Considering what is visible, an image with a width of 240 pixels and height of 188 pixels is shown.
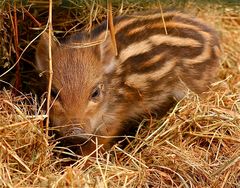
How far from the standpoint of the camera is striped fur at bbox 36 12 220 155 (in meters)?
3.32

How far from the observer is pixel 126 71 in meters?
3.66

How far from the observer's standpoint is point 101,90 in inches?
138

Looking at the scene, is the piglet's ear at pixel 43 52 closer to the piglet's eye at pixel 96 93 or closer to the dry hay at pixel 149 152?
the dry hay at pixel 149 152

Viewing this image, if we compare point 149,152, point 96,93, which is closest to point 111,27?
point 96,93

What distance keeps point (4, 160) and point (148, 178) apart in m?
0.73

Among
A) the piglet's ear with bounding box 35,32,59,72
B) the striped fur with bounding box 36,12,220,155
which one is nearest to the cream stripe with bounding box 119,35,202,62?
the striped fur with bounding box 36,12,220,155

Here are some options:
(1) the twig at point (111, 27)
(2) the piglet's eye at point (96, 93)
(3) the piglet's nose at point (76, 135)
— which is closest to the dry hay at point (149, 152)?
(3) the piglet's nose at point (76, 135)

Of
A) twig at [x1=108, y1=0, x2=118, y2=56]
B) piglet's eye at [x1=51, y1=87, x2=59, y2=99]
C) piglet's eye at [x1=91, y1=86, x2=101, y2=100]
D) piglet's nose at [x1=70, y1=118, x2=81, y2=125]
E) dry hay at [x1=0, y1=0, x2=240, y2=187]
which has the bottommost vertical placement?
dry hay at [x1=0, y1=0, x2=240, y2=187]

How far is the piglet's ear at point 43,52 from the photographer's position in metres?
3.47

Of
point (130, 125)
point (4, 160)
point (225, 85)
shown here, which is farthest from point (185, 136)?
point (4, 160)

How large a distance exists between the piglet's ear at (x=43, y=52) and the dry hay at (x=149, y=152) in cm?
21

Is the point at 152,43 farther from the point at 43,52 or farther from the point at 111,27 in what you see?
the point at 43,52

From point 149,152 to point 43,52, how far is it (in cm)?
82

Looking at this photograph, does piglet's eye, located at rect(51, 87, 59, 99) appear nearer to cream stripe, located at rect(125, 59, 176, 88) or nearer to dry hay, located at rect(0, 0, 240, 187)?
dry hay, located at rect(0, 0, 240, 187)
